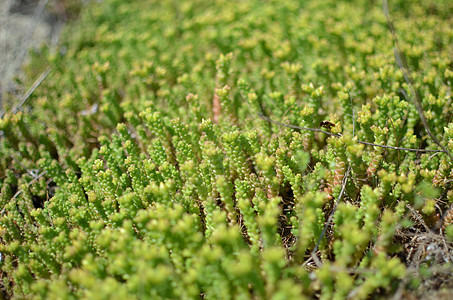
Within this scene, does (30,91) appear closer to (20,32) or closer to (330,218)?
(20,32)

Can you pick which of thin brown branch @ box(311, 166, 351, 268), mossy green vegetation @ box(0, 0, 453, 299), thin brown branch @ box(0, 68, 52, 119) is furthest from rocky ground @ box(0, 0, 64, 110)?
thin brown branch @ box(311, 166, 351, 268)

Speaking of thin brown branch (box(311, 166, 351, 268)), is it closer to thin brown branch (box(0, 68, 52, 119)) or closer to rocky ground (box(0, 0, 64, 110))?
thin brown branch (box(0, 68, 52, 119))

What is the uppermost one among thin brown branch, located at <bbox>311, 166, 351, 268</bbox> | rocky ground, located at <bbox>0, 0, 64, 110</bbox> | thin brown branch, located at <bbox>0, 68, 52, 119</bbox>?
rocky ground, located at <bbox>0, 0, 64, 110</bbox>

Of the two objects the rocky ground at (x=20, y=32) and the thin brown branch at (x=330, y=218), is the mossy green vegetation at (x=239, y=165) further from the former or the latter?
the rocky ground at (x=20, y=32)

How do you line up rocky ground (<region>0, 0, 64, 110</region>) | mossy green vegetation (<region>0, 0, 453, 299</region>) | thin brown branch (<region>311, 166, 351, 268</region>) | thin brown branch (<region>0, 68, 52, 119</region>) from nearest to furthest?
mossy green vegetation (<region>0, 0, 453, 299</region>) → thin brown branch (<region>311, 166, 351, 268</region>) → thin brown branch (<region>0, 68, 52, 119</region>) → rocky ground (<region>0, 0, 64, 110</region>)

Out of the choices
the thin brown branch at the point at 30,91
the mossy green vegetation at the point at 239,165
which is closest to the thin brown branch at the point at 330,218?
the mossy green vegetation at the point at 239,165

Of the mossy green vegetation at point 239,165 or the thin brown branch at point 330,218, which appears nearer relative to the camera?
the mossy green vegetation at point 239,165
